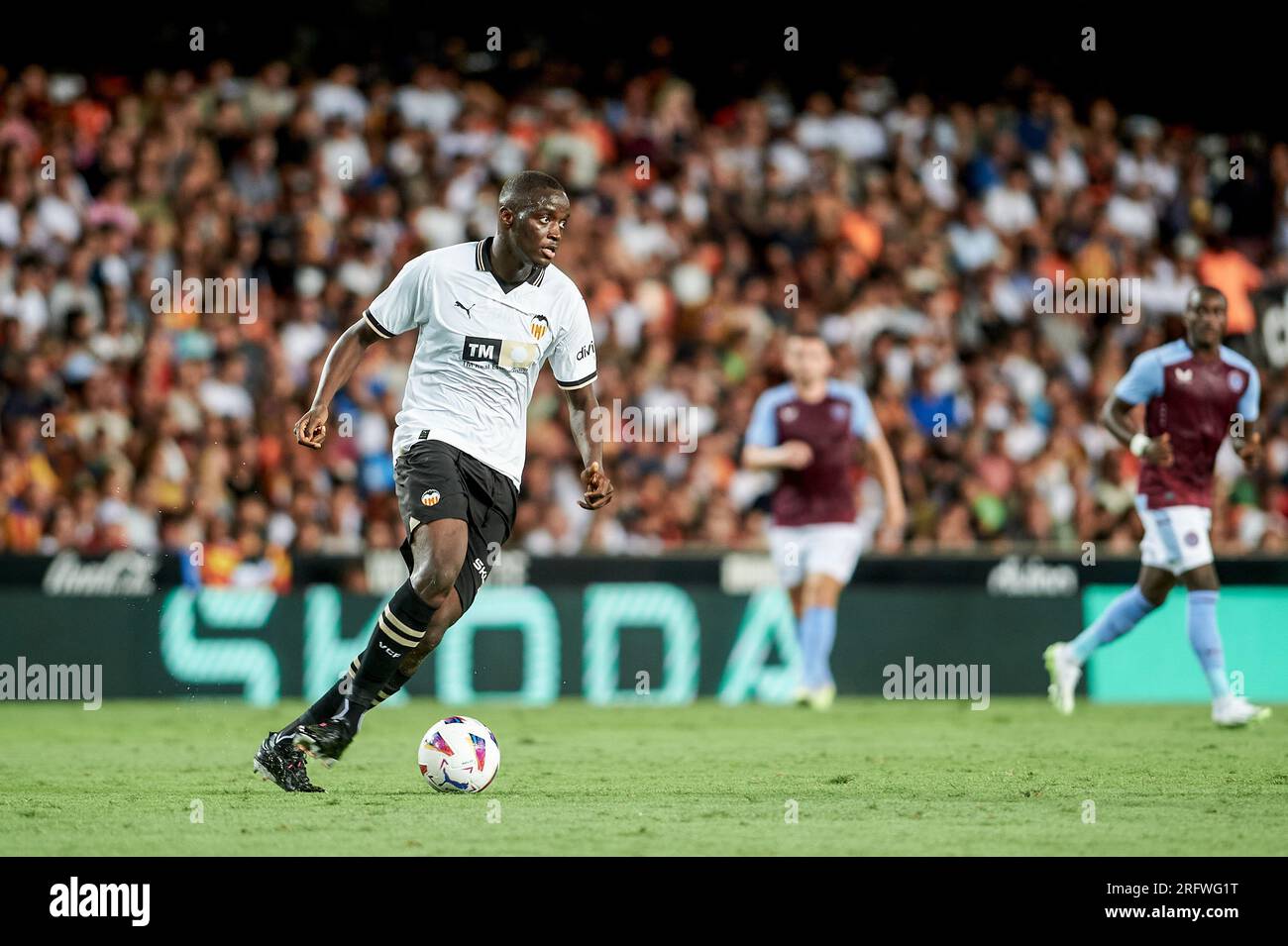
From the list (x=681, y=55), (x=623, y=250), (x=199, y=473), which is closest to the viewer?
(x=199, y=473)

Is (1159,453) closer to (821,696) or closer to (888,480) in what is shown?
(888,480)

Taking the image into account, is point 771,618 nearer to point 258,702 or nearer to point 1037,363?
point 258,702

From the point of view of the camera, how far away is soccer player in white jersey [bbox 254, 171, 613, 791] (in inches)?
308

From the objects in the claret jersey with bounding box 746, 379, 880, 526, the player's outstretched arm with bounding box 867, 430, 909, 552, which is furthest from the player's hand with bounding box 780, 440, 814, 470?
the player's outstretched arm with bounding box 867, 430, 909, 552

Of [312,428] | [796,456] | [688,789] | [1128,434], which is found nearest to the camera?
[312,428]

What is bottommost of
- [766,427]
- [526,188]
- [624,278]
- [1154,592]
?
[1154,592]

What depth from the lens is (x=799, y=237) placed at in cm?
1892

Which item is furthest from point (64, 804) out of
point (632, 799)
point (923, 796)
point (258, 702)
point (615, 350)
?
point (615, 350)

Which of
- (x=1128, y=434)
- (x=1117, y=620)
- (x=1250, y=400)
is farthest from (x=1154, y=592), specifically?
(x=1250, y=400)

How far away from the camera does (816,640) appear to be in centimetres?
1314

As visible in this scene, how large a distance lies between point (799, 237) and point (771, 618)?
18.6 ft

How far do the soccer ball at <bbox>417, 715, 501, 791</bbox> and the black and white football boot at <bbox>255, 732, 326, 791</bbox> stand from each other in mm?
514

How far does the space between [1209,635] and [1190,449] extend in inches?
44.5

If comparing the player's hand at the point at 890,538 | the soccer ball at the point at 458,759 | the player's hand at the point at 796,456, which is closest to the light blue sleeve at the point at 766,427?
the player's hand at the point at 796,456
